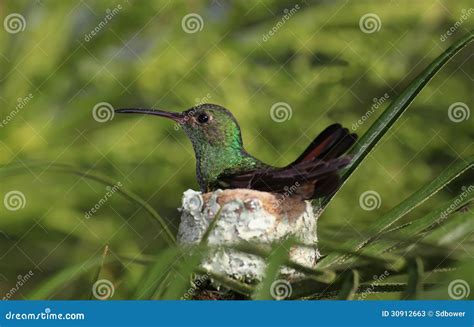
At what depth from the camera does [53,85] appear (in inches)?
112

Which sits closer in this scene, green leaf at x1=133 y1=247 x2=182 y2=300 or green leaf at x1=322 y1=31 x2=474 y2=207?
green leaf at x1=133 y1=247 x2=182 y2=300

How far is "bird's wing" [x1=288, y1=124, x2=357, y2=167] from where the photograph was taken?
1.81 m

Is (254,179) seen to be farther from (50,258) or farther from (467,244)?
(50,258)

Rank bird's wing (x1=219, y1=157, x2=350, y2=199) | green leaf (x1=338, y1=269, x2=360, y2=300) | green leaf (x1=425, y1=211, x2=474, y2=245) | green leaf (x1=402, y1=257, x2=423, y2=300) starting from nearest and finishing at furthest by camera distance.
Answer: green leaf (x1=402, y1=257, x2=423, y2=300) < green leaf (x1=338, y1=269, x2=360, y2=300) < green leaf (x1=425, y1=211, x2=474, y2=245) < bird's wing (x1=219, y1=157, x2=350, y2=199)

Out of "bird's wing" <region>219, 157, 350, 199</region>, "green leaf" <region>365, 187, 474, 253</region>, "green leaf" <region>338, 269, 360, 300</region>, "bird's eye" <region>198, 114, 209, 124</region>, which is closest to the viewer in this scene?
"green leaf" <region>338, 269, 360, 300</region>

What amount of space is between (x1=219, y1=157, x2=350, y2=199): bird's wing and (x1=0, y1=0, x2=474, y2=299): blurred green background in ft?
2.50

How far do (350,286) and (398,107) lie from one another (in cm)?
55

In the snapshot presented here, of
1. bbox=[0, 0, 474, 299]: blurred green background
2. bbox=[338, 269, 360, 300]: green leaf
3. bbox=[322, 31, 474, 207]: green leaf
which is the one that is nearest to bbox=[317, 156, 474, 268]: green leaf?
bbox=[322, 31, 474, 207]: green leaf

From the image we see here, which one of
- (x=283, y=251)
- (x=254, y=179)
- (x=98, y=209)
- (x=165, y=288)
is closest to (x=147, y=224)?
(x=98, y=209)

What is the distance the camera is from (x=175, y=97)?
2.99 m

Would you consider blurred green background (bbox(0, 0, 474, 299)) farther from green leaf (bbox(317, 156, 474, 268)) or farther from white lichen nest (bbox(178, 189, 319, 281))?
green leaf (bbox(317, 156, 474, 268))

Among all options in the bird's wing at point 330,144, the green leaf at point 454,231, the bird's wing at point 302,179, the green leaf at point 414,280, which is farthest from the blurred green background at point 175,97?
the green leaf at point 414,280

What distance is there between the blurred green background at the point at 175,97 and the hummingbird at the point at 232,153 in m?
0.48

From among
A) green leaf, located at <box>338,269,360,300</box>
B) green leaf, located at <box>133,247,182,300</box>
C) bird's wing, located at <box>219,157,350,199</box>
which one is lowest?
green leaf, located at <box>133,247,182,300</box>
